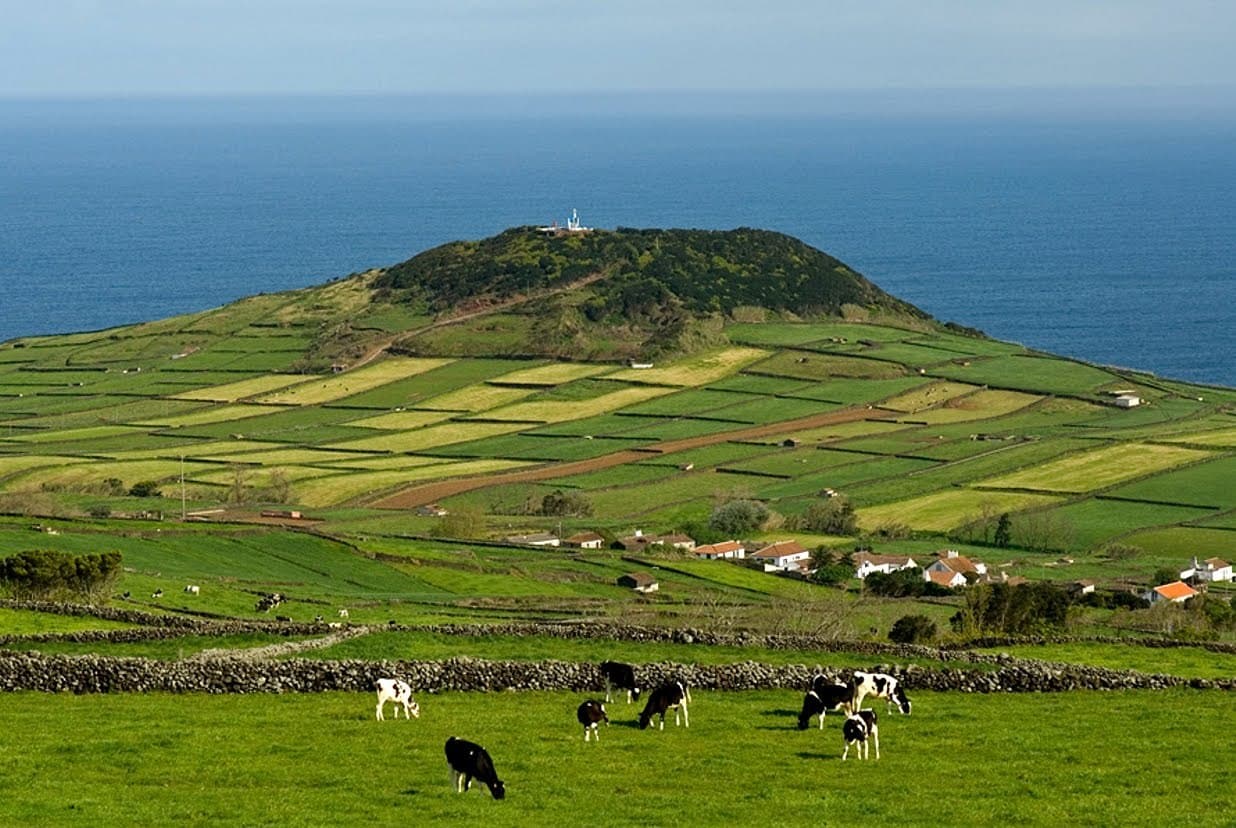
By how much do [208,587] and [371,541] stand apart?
18.6 meters

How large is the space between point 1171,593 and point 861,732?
43797mm

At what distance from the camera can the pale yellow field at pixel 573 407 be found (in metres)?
122

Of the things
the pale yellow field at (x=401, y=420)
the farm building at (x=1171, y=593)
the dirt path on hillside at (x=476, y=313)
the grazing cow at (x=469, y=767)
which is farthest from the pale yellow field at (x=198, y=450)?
the grazing cow at (x=469, y=767)

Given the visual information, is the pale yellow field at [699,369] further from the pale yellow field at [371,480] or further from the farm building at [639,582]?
the farm building at [639,582]

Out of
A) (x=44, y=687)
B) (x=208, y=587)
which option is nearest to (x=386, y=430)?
(x=208, y=587)

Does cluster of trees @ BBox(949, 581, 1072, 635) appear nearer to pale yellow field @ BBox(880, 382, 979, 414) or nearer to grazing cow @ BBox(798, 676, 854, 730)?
grazing cow @ BBox(798, 676, 854, 730)

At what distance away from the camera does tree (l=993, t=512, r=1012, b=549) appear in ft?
282

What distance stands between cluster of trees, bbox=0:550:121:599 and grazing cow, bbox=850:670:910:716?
2561 centimetres

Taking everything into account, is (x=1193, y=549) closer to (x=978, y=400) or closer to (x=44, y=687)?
(x=978, y=400)

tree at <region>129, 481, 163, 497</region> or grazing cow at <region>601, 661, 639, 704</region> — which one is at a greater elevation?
grazing cow at <region>601, 661, 639, 704</region>

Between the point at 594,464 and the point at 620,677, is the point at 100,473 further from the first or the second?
the point at 620,677

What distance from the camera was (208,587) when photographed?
56281 millimetres

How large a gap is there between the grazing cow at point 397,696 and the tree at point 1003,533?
5860cm

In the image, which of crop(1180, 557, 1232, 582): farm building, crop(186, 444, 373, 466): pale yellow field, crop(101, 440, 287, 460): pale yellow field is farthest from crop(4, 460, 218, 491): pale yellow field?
crop(1180, 557, 1232, 582): farm building
